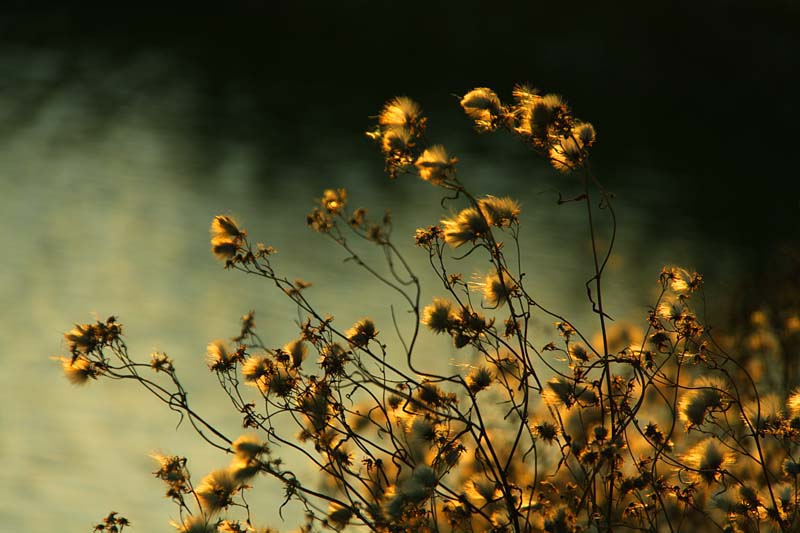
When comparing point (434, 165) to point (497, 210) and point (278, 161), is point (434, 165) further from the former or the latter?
point (278, 161)

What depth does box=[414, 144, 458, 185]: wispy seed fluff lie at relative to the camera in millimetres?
777

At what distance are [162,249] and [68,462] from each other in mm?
1194

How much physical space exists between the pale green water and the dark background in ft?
0.49

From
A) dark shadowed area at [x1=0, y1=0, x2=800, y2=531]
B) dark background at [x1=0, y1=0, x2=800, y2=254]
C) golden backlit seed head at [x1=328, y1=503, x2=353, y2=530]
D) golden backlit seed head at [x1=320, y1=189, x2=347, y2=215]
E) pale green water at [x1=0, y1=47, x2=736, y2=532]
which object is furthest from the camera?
dark background at [x1=0, y1=0, x2=800, y2=254]

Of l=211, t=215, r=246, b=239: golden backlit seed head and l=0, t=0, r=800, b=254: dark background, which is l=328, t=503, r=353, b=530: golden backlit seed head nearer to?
l=211, t=215, r=246, b=239: golden backlit seed head

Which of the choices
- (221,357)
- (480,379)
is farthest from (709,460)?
(221,357)

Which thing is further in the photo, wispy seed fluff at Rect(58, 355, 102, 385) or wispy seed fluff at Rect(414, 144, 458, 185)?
wispy seed fluff at Rect(58, 355, 102, 385)

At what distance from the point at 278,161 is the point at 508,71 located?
108 cm

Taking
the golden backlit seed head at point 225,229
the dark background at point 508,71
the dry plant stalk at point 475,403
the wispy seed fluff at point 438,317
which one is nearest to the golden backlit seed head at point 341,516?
the dry plant stalk at point 475,403

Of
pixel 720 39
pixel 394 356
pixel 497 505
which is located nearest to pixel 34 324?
pixel 394 356

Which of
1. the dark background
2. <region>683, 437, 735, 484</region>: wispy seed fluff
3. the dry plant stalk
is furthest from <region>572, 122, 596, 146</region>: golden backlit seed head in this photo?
the dark background

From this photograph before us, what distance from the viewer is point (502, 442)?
1.34m

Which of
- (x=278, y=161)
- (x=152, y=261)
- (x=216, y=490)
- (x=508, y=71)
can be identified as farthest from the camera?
(x=508, y=71)

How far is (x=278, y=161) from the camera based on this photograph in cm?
390
